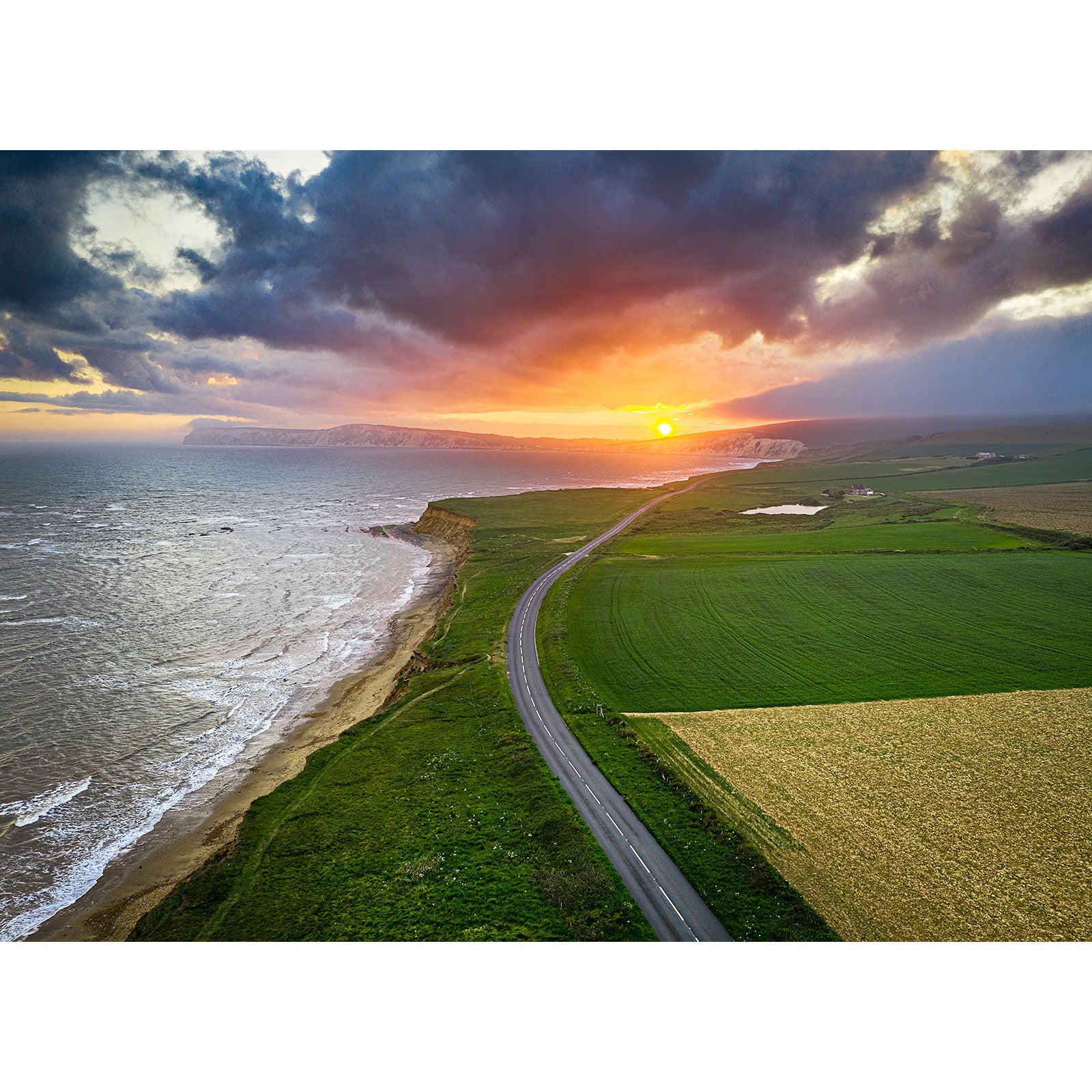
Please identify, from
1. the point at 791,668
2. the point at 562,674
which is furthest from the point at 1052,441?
the point at 562,674

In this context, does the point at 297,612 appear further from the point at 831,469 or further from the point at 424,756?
the point at 831,469

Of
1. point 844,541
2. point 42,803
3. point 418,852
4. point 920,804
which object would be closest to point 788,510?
point 844,541

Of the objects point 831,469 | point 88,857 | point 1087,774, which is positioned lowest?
Result: point 88,857

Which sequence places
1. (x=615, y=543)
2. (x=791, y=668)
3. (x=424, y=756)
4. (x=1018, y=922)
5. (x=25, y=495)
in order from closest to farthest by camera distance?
1. (x=1018, y=922)
2. (x=424, y=756)
3. (x=791, y=668)
4. (x=615, y=543)
5. (x=25, y=495)

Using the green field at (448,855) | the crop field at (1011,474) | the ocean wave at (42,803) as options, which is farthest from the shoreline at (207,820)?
the crop field at (1011,474)

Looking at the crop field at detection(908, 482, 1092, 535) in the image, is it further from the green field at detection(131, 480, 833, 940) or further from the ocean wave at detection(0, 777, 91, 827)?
the ocean wave at detection(0, 777, 91, 827)

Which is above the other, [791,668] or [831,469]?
[831,469]

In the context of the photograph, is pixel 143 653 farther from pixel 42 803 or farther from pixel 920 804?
pixel 920 804

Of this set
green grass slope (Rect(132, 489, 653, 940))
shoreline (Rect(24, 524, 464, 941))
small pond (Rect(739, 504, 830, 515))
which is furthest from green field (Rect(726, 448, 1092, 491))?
green grass slope (Rect(132, 489, 653, 940))

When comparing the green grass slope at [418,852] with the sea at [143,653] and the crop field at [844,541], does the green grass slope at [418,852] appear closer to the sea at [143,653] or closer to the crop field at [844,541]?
the sea at [143,653]
